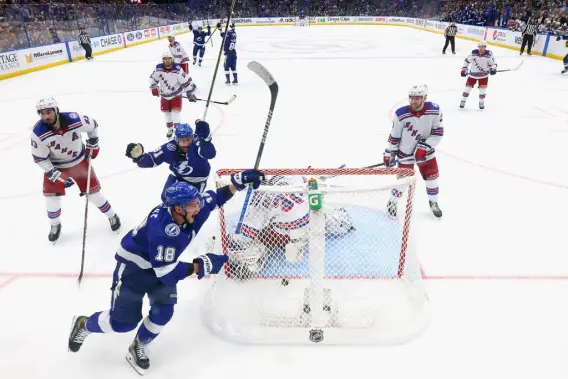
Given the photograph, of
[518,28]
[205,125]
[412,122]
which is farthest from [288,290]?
[518,28]

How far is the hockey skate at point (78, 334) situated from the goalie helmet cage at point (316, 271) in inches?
27.3

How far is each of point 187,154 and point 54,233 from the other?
4.61 ft

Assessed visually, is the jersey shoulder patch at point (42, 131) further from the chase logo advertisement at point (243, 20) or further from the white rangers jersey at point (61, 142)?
the chase logo advertisement at point (243, 20)

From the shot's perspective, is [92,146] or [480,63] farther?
[480,63]

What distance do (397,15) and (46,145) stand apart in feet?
88.0

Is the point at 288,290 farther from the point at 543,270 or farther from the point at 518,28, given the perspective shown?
the point at 518,28

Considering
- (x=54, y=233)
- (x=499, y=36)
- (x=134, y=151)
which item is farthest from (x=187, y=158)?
(x=499, y=36)

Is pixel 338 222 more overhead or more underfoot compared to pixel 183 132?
more underfoot

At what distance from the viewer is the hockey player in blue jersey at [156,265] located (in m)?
1.93

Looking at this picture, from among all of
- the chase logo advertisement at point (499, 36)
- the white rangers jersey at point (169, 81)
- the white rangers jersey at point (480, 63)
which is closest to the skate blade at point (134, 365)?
the white rangers jersey at point (169, 81)

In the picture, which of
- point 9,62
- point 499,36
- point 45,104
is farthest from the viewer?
point 499,36

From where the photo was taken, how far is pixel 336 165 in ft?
16.2

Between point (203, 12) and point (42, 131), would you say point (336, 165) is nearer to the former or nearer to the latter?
point (42, 131)

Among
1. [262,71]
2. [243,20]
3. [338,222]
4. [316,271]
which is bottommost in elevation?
[338,222]
